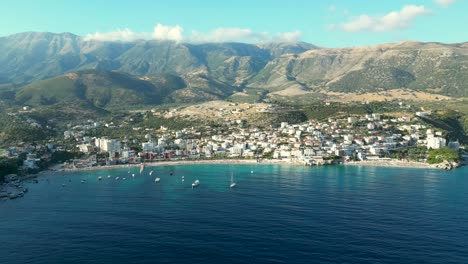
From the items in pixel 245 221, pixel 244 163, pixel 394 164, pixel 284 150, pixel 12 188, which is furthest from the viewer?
pixel 284 150

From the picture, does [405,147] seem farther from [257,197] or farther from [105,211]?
[105,211]

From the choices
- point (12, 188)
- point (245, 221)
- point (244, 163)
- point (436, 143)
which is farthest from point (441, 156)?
point (12, 188)

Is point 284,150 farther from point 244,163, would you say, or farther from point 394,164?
point 394,164

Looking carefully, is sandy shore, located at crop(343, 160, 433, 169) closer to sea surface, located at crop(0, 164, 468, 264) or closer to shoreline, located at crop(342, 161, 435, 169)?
shoreline, located at crop(342, 161, 435, 169)

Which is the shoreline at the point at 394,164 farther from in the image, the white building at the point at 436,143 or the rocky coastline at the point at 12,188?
the rocky coastline at the point at 12,188

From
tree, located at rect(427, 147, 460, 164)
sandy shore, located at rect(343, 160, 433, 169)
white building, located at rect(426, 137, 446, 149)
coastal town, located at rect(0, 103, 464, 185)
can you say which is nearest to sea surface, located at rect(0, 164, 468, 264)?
sandy shore, located at rect(343, 160, 433, 169)

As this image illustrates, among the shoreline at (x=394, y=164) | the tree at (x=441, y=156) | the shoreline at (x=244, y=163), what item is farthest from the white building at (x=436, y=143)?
the shoreline at (x=244, y=163)

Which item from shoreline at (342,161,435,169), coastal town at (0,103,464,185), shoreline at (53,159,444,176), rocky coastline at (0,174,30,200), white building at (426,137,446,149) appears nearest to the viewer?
rocky coastline at (0,174,30,200)

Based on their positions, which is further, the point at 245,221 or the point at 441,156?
the point at 441,156
